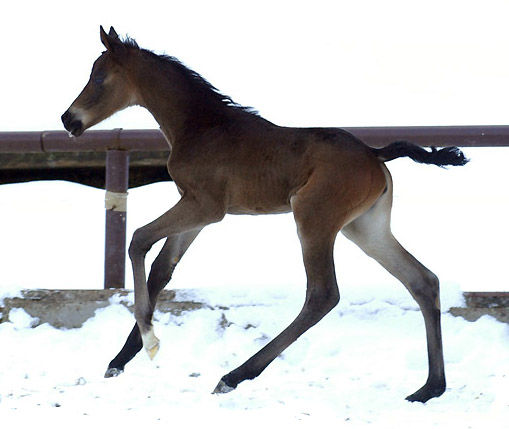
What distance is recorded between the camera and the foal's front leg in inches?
155

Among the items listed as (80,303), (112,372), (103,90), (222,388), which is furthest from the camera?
(80,303)

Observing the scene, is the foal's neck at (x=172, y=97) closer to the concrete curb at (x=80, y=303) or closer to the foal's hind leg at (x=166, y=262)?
the foal's hind leg at (x=166, y=262)

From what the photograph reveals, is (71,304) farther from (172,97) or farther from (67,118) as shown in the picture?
(172,97)

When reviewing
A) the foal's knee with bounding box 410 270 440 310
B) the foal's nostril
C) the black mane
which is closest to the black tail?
the foal's knee with bounding box 410 270 440 310

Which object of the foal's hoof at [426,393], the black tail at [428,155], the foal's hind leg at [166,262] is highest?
the black tail at [428,155]

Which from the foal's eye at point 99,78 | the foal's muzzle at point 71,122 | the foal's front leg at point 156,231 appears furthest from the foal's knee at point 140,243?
the foal's eye at point 99,78

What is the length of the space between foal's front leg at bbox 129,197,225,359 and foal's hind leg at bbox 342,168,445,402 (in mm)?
696

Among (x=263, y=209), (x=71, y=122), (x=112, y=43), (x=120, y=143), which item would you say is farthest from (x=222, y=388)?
(x=120, y=143)

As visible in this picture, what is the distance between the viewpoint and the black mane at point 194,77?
4.37 meters

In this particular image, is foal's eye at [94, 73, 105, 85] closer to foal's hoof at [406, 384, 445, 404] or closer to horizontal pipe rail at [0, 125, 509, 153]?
horizontal pipe rail at [0, 125, 509, 153]

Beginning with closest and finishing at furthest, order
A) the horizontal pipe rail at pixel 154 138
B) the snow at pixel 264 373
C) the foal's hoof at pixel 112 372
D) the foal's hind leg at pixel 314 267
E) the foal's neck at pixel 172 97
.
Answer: the snow at pixel 264 373, the foal's hind leg at pixel 314 267, the foal's hoof at pixel 112 372, the foal's neck at pixel 172 97, the horizontal pipe rail at pixel 154 138

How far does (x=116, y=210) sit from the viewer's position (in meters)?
5.51

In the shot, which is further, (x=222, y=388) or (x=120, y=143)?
(x=120, y=143)

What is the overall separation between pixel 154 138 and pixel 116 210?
529 mm
